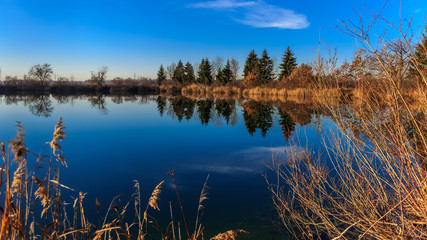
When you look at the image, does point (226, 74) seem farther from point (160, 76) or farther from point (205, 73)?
point (160, 76)

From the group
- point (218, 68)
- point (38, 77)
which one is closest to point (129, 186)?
point (218, 68)

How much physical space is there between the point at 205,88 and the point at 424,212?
42026 millimetres

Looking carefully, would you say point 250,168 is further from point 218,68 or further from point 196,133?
point 218,68

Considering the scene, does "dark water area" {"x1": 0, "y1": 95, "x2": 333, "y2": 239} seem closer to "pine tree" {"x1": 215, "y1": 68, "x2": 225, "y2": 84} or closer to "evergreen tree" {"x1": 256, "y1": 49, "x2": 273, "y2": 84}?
"evergreen tree" {"x1": 256, "y1": 49, "x2": 273, "y2": 84}

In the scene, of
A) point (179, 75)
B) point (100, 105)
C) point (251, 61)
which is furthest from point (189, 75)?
point (100, 105)

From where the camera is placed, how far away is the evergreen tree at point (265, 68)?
44.4 meters

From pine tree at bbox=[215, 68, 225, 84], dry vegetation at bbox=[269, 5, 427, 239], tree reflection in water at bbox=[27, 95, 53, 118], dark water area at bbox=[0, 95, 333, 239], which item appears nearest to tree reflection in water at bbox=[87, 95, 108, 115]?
tree reflection in water at bbox=[27, 95, 53, 118]

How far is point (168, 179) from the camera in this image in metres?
6.05

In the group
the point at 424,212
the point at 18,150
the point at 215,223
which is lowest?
the point at 215,223

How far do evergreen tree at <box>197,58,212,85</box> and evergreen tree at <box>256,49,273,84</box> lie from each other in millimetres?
11974

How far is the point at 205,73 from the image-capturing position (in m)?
52.3

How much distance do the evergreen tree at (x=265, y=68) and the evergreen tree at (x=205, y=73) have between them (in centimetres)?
1197

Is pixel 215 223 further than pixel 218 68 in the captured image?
No

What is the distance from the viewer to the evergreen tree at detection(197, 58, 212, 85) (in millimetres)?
51938
